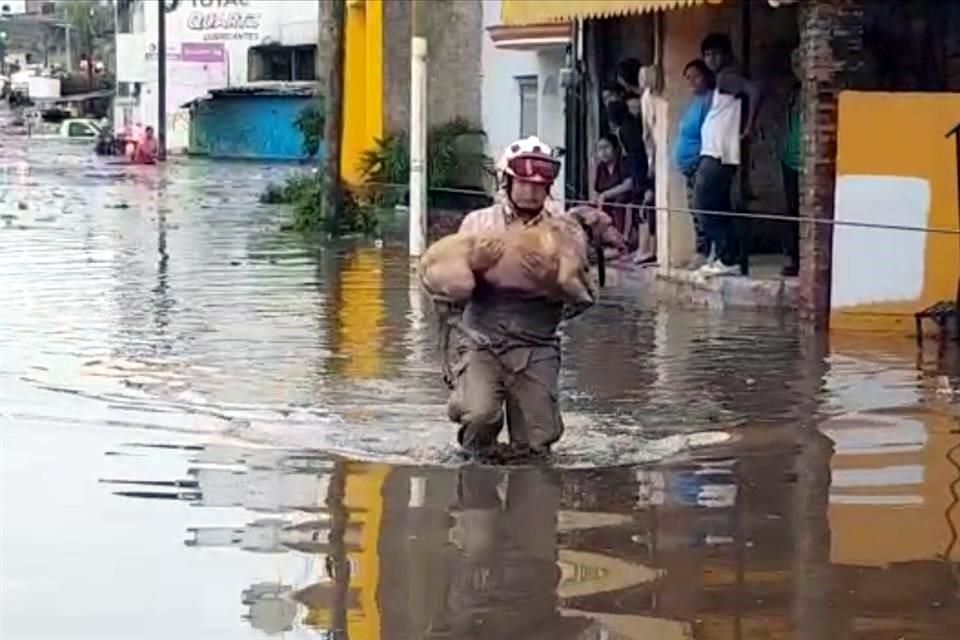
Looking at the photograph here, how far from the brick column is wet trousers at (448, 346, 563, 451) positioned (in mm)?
5646

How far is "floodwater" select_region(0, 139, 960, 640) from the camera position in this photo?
270 inches

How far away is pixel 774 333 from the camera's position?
576 inches

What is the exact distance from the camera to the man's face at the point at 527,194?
9.13 metres

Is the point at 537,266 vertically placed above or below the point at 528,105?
below

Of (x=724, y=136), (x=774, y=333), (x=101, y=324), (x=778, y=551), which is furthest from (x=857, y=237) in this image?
(x=778, y=551)

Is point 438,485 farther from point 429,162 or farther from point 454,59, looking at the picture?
point 454,59

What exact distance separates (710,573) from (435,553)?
1.04m

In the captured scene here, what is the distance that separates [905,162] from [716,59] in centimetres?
307

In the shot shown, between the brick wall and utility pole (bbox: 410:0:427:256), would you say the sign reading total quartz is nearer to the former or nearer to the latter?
the brick wall

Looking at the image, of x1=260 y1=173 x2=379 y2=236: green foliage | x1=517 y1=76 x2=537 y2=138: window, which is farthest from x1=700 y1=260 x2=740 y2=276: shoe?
x1=517 y1=76 x2=537 y2=138: window

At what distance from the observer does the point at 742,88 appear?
16.6 meters

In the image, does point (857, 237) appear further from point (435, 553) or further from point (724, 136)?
point (435, 553)

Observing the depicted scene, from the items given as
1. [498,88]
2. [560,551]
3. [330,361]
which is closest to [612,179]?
[330,361]

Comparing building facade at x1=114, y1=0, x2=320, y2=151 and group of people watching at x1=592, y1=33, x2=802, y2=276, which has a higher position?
building facade at x1=114, y1=0, x2=320, y2=151
